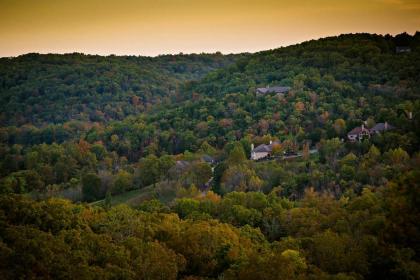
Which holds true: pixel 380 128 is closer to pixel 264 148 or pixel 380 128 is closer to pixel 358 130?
pixel 358 130

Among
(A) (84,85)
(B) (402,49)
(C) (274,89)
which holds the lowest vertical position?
(A) (84,85)

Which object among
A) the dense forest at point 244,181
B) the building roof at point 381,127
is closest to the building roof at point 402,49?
the dense forest at point 244,181

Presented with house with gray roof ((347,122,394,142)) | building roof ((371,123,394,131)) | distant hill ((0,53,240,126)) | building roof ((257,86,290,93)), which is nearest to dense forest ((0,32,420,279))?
building roof ((371,123,394,131))

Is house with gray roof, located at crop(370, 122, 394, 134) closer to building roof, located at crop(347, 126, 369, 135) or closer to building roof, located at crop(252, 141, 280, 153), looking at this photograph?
building roof, located at crop(347, 126, 369, 135)

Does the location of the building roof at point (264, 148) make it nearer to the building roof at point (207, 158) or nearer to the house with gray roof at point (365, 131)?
the building roof at point (207, 158)

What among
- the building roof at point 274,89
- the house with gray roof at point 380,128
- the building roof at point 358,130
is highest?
the building roof at point 274,89

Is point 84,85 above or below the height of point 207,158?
below

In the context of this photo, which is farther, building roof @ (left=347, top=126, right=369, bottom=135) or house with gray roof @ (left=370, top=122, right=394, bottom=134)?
building roof @ (left=347, top=126, right=369, bottom=135)

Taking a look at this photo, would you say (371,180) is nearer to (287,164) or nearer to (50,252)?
(287,164)

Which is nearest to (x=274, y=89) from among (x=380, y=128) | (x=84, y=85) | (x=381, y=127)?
(x=381, y=127)
